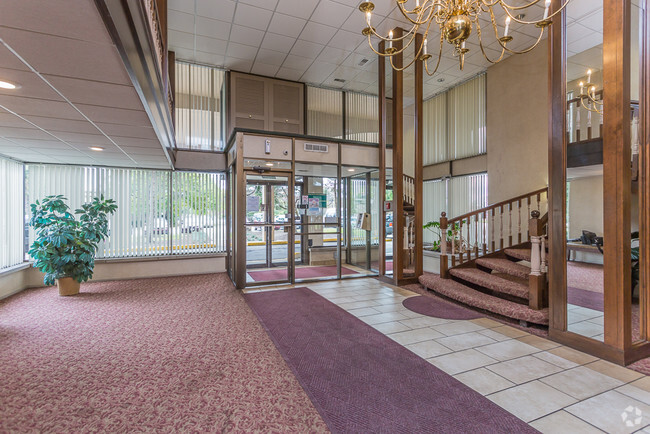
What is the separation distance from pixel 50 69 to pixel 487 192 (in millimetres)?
7535

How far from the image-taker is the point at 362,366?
8.46 ft

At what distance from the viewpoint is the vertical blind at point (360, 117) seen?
8.05 m

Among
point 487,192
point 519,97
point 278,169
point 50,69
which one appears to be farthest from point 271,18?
point 487,192

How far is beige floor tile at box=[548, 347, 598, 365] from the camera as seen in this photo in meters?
2.66

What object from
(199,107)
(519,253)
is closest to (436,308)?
(519,253)

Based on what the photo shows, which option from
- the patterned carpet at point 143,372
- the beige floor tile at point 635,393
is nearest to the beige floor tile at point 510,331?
Answer: the beige floor tile at point 635,393

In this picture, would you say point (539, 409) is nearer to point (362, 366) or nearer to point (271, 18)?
point (362, 366)

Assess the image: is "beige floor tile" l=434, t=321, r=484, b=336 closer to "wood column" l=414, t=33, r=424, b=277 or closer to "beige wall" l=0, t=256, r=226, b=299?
"wood column" l=414, t=33, r=424, b=277

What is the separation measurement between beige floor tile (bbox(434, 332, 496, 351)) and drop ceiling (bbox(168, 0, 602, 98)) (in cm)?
494

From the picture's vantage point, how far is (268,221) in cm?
559

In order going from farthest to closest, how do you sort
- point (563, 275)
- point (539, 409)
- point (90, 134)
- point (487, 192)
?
point (487, 192)
point (90, 134)
point (563, 275)
point (539, 409)

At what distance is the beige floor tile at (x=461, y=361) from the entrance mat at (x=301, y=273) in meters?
3.48

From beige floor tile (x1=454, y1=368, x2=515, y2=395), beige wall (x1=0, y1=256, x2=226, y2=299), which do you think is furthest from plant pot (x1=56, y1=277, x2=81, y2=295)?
beige floor tile (x1=454, y1=368, x2=515, y2=395)

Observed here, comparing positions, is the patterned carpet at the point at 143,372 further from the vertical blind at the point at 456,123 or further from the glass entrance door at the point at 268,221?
the vertical blind at the point at 456,123
